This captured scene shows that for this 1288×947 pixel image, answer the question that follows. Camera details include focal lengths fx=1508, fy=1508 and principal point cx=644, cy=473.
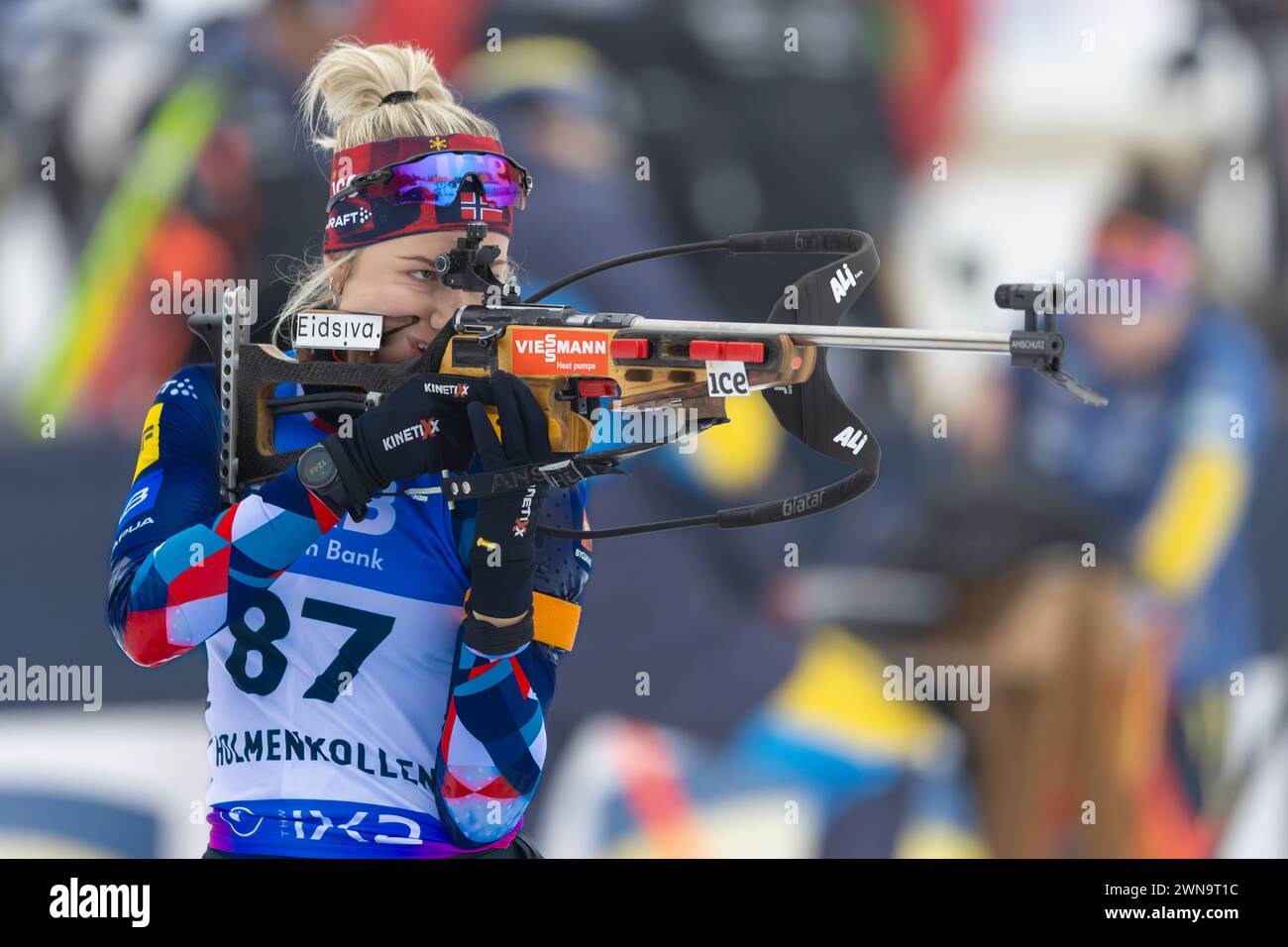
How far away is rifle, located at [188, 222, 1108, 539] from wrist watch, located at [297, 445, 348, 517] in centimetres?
14

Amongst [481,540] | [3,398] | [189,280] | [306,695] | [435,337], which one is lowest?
[306,695]

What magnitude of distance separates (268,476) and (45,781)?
256 centimetres

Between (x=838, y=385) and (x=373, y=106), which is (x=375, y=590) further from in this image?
(x=838, y=385)

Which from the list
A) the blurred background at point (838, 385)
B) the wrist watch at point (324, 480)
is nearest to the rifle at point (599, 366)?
the wrist watch at point (324, 480)

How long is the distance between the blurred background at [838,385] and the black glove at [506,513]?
2.12 m

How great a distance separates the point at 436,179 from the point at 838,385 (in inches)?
93.1

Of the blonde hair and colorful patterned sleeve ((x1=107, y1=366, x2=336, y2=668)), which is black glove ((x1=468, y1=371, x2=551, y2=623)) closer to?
colorful patterned sleeve ((x1=107, y1=366, x2=336, y2=668))

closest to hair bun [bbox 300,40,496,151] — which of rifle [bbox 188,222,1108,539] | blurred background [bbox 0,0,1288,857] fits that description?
rifle [bbox 188,222,1108,539]

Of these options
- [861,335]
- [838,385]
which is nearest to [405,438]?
[861,335]

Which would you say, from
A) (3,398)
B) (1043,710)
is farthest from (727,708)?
(3,398)

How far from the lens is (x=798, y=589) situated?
14.4 ft

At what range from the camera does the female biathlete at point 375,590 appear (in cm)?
176

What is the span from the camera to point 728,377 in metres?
1.80

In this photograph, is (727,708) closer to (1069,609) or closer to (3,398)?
(1069,609)
